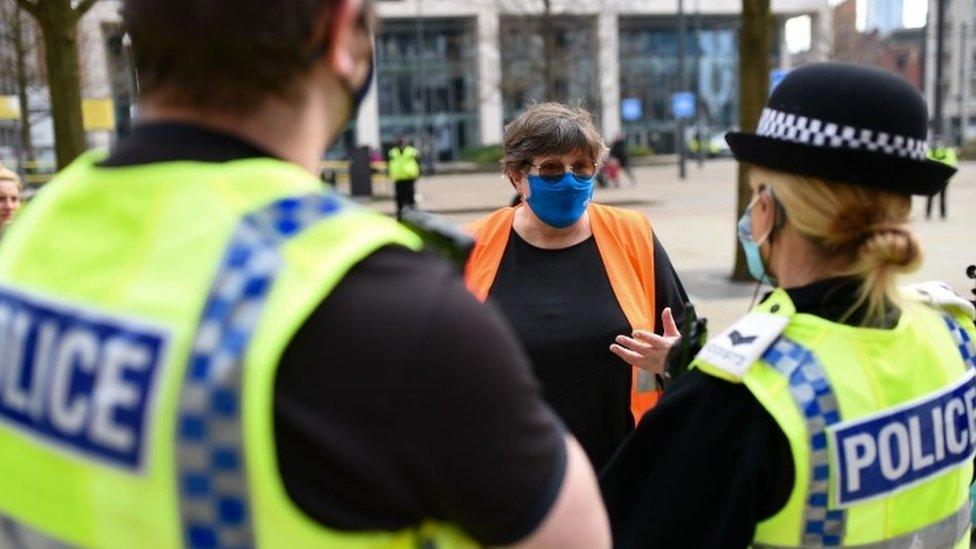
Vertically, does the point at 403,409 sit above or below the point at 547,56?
below

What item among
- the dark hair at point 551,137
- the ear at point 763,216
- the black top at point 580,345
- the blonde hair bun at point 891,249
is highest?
the dark hair at point 551,137

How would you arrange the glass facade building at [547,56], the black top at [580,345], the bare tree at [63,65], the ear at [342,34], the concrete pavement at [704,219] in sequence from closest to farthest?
the ear at [342,34] < the black top at [580,345] < the bare tree at [63,65] < the concrete pavement at [704,219] < the glass facade building at [547,56]

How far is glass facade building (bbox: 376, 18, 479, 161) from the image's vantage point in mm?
50156

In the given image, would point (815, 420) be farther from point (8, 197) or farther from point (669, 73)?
point (669, 73)

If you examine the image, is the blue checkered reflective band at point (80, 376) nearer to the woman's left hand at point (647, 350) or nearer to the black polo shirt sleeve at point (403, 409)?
the black polo shirt sleeve at point (403, 409)

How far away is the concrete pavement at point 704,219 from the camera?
9.28 m

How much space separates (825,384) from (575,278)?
65.5 inches

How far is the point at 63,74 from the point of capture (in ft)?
29.3

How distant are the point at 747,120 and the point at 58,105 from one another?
284 inches

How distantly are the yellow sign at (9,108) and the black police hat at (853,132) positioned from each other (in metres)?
29.2

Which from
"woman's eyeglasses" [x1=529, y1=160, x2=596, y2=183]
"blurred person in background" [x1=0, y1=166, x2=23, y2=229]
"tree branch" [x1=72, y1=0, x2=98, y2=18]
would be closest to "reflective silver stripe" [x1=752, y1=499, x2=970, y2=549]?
"woman's eyeglasses" [x1=529, y1=160, x2=596, y2=183]

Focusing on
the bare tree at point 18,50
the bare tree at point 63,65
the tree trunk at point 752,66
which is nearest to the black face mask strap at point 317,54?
the bare tree at point 63,65

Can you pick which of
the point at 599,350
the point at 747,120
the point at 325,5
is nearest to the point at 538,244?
the point at 599,350

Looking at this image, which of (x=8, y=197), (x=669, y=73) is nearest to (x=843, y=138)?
(x=8, y=197)
